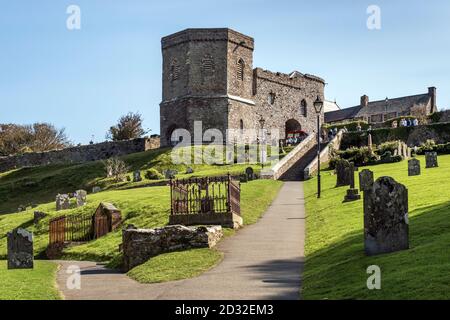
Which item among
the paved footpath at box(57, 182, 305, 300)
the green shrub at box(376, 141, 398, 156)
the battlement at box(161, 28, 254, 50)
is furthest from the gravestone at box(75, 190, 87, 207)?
the battlement at box(161, 28, 254, 50)

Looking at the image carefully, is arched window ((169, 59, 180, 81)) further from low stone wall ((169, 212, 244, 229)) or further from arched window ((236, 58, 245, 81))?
low stone wall ((169, 212, 244, 229))

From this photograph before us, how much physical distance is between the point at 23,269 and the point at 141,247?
3283mm

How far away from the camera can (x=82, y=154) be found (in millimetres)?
69312

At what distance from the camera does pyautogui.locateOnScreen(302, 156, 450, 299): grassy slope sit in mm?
9250

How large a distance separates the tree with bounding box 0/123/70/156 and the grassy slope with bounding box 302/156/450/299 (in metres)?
75.6

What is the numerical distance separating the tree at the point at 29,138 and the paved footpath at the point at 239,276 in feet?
246

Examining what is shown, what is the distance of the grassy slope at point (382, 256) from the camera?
9.25m

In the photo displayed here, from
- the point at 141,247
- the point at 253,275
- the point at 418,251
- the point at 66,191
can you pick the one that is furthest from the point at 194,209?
the point at 66,191

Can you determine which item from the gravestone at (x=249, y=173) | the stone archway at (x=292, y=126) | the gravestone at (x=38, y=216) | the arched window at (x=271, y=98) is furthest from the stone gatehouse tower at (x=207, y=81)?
the gravestone at (x=38, y=216)
